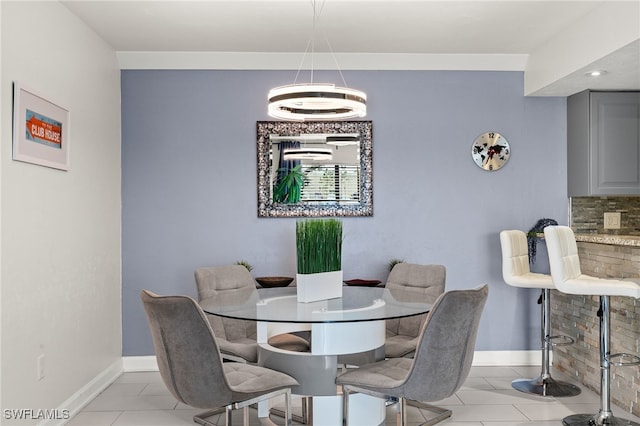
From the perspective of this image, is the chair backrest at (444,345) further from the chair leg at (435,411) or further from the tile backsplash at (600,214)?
the tile backsplash at (600,214)

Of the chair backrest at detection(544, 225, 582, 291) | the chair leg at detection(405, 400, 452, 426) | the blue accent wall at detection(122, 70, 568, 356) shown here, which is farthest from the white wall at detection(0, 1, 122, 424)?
the chair backrest at detection(544, 225, 582, 291)

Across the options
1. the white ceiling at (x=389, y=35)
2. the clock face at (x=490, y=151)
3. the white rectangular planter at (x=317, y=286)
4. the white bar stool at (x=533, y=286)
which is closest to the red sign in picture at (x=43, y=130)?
the white ceiling at (x=389, y=35)

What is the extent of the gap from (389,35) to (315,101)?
1.38m

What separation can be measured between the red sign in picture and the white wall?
153mm

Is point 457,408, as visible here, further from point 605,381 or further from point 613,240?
point 613,240

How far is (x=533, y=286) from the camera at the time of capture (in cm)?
405

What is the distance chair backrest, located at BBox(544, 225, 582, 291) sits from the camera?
3348 millimetres

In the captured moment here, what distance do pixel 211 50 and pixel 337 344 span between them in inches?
110

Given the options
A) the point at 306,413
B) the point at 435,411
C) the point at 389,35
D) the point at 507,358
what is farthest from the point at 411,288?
the point at 389,35

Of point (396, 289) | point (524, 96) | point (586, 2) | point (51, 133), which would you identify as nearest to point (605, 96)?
point (524, 96)

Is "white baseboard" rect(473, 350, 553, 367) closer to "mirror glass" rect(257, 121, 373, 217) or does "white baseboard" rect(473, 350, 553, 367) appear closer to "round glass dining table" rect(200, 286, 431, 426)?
"mirror glass" rect(257, 121, 373, 217)

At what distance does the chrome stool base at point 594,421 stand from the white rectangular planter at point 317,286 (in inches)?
61.8

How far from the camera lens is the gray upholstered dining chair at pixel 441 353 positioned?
263cm

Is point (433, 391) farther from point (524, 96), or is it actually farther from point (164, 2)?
point (524, 96)
